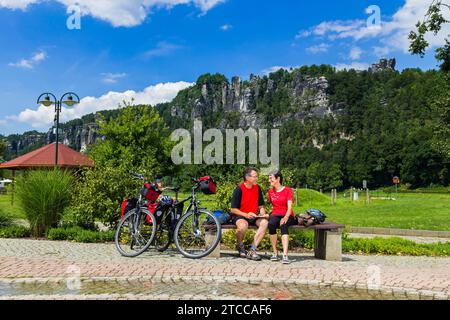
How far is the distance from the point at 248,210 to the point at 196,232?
0.95 m

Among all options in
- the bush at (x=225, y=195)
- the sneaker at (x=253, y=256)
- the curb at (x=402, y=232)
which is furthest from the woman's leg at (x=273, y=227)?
the curb at (x=402, y=232)

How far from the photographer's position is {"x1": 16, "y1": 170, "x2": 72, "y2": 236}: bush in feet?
35.3

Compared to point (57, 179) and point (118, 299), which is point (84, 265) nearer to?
point (118, 299)

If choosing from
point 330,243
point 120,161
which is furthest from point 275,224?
point 120,161

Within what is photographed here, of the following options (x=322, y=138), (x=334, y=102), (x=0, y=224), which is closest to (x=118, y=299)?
(x=0, y=224)

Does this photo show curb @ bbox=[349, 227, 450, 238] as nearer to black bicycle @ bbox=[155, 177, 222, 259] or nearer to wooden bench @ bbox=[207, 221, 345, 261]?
wooden bench @ bbox=[207, 221, 345, 261]

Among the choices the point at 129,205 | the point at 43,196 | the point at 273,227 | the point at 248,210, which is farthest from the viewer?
the point at 43,196

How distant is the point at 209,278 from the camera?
20.3 ft

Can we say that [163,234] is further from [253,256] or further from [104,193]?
[104,193]

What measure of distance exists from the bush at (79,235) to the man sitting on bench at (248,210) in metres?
3.50

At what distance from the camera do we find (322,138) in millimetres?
162875

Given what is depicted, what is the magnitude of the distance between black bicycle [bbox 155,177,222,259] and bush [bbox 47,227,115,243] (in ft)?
7.79

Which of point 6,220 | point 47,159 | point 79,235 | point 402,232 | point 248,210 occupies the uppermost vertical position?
point 47,159
